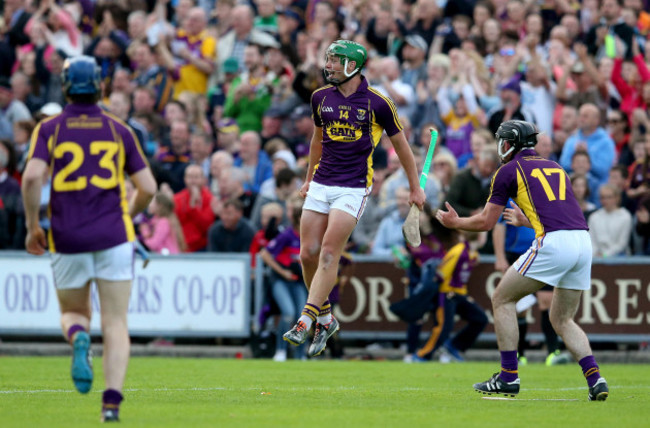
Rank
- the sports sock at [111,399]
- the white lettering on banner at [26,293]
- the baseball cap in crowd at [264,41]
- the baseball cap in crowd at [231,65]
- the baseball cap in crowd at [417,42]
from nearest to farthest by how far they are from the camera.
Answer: the sports sock at [111,399] → the white lettering on banner at [26,293] → the baseball cap in crowd at [417,42] → the baseball cap in crowd at [264,41] → the baseball cap in crowd at [231,65]

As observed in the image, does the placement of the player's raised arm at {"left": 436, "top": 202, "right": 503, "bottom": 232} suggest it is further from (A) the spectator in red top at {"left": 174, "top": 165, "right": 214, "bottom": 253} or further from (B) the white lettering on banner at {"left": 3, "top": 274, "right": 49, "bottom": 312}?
(B) the white lettering on banner at {"left": 3, "top": 274, "right": 49, "bottom": 312}

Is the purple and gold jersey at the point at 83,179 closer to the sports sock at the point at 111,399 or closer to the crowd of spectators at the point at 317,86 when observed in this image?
the sports sock at the point at 111,399

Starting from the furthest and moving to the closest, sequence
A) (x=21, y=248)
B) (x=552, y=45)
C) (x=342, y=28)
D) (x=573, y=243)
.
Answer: (x=342, y=28) → (x=552, y=45) → (x=21, y=248) → (x=573, y=243)

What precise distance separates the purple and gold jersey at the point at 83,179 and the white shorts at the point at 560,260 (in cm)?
382

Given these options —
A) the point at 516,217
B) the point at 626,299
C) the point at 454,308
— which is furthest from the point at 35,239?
the point at 626,299

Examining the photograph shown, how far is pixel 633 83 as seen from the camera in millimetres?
19766

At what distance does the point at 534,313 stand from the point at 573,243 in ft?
24.4

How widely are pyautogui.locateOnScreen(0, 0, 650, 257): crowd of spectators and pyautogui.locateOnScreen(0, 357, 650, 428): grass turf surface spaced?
10.8 feet

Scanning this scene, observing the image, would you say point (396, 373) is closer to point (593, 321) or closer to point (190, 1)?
point (593, 321)

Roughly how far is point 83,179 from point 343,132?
12.8 feet

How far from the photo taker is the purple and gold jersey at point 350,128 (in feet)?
38.3

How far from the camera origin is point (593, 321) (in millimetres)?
17672

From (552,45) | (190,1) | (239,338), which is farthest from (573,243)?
(190,1)

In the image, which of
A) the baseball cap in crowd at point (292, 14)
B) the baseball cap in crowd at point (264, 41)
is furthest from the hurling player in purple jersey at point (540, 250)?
the baseball cap in crowd at point (292, 14)
